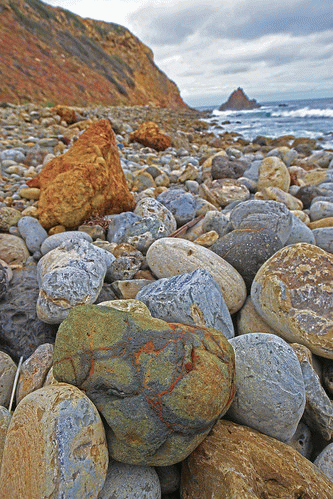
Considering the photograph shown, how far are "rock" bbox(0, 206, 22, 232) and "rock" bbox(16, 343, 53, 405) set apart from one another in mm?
2247

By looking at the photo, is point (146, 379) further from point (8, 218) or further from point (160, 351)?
point (8, 218)

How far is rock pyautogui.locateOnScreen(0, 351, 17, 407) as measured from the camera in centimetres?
215

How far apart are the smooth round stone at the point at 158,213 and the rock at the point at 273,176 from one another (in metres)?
2.25

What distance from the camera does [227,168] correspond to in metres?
6.42

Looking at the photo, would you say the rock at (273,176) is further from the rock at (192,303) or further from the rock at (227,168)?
the rock at (192,303)

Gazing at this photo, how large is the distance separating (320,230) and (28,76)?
22.6m

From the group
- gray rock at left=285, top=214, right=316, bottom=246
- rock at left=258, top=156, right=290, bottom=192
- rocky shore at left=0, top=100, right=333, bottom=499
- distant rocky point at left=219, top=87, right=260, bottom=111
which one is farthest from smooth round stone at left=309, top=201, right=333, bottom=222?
distant rocky point at left=219, top=87, right=260, bottom=111

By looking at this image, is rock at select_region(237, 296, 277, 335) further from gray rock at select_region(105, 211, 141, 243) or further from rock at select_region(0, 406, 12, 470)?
rock at select_region(0, 406, 12, 470)

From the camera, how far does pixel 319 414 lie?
203cm

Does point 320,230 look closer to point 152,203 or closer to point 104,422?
point 152,203

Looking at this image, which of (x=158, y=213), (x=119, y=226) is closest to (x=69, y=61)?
(x=158, y=213)

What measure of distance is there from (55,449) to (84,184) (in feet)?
11.1

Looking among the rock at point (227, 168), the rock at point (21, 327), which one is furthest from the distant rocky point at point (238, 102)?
the rock at point (21, 327)

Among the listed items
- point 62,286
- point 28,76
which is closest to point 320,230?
point 62,286
